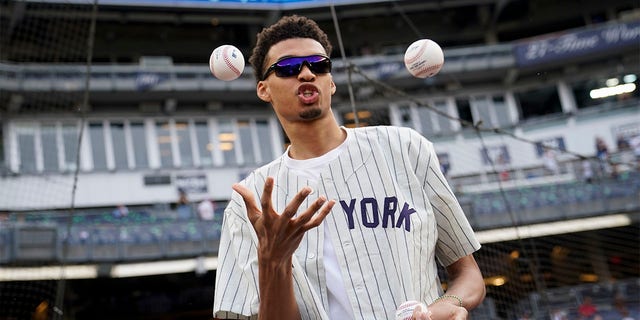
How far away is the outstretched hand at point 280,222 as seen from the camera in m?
1.54

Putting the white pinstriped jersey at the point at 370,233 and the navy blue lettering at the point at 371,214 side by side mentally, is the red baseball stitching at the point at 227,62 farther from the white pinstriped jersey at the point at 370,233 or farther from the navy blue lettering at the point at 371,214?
the navy blue lettering at the point at 371,214

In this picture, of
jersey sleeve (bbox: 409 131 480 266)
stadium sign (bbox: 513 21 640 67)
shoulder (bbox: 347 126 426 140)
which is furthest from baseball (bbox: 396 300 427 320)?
stadium sign (bbox: 513 21 640 67)

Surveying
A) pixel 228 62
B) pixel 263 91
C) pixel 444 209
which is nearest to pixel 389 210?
pixel 444 209

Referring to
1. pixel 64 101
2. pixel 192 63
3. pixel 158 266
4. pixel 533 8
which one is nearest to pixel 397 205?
pixel 158 266

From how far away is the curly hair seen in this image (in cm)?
217

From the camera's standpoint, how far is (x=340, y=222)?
76.1 inches

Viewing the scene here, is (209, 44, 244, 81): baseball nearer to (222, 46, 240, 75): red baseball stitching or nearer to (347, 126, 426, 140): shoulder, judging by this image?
(222, 46, 240, 75): red baseball stitching

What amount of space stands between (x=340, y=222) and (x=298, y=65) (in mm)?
493

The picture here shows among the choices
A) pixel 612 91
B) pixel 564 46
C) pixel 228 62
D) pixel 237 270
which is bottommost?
pixel 237 270

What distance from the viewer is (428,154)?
205cm

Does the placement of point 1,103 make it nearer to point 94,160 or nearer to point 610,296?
point 94,160

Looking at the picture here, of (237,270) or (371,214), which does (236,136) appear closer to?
(237,270)

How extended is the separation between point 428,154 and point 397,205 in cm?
21

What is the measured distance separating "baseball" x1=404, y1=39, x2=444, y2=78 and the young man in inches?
25.1
